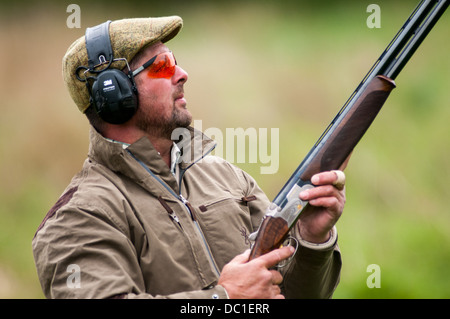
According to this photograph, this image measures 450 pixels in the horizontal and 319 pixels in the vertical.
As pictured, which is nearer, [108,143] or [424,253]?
[108,143]

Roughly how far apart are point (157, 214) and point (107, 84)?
0.65 meters

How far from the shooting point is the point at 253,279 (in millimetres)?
2232

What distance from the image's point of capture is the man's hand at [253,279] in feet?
7.30

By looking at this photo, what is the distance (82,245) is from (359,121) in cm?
122

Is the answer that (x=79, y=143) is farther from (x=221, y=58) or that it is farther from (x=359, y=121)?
(x=359, y=121)

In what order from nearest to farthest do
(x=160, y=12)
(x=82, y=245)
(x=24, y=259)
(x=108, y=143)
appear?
(x=82, y=245), (x=108, y=143), (x=24, y=259), (x=160, y=12)

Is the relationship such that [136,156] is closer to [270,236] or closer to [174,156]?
[174,156]

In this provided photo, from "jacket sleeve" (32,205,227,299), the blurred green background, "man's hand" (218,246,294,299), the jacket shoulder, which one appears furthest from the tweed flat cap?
the blurred green background

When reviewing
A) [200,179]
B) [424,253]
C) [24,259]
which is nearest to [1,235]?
[24,259]

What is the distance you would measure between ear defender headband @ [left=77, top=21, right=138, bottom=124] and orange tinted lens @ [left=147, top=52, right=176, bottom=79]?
11 cm

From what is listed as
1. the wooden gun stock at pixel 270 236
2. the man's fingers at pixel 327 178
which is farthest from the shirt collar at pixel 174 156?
the man's fingers at pixel 327 178

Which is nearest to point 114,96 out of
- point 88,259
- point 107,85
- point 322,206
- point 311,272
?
point 107,85

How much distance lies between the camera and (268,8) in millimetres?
5570

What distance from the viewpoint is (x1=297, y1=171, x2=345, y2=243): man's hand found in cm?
231
